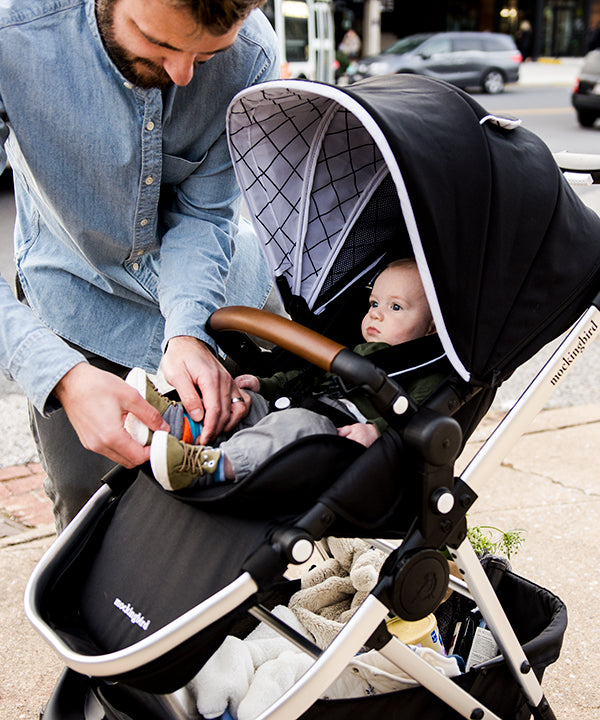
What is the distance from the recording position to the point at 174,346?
6.85 feet

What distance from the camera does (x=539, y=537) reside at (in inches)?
130

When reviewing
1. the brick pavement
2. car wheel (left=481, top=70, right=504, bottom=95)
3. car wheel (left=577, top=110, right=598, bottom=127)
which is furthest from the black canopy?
car wheel (left=481, top=70, right=504, bottom=95)

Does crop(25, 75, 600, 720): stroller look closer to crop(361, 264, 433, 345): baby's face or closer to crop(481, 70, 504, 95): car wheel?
crop(361, 264, 433, 345): baby's face

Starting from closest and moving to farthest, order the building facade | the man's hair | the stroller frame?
the stroller frame < the man's hair < the building facade

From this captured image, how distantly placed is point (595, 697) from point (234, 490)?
150 cm

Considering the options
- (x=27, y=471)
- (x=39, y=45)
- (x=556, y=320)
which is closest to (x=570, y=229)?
(x=556, y=320)

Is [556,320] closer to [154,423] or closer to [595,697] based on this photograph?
[154,423]

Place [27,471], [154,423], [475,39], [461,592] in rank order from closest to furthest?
[154,423] → [461,592] → [27,471] → [475,39]

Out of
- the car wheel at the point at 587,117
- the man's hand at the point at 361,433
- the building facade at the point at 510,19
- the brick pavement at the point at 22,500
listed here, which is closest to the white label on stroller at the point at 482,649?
the man's hand at the point at 361,433

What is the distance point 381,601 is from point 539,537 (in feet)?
5.78

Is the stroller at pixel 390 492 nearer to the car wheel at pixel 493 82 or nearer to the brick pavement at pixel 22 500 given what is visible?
the brick pavement at pixel 22 500

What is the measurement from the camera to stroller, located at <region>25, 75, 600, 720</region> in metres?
1.67

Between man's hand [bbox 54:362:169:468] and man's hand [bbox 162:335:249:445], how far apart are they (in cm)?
16

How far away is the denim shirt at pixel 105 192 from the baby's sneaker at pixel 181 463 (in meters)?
0.30
